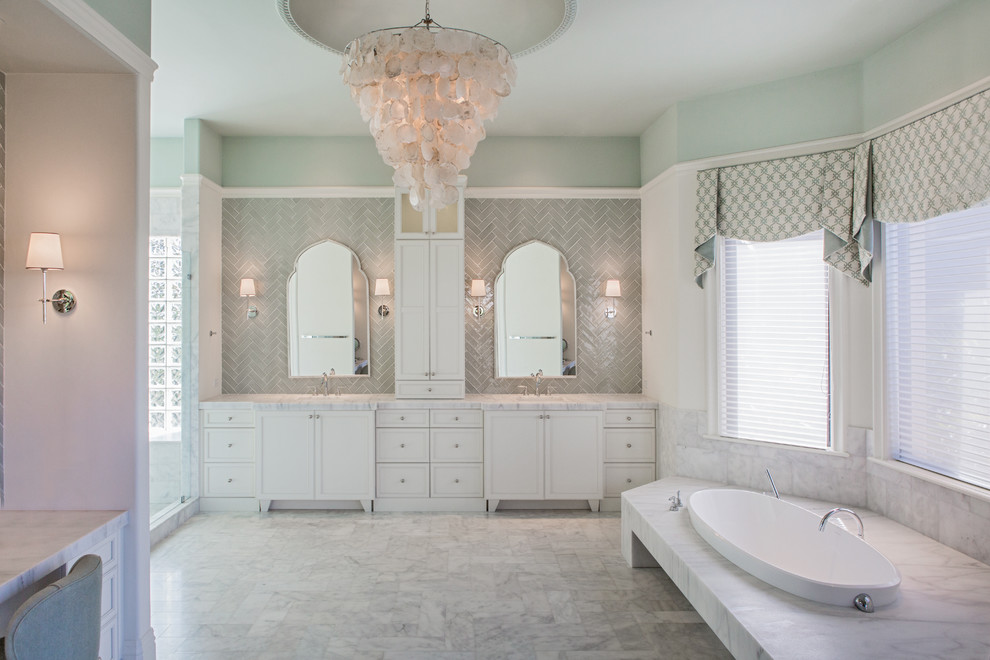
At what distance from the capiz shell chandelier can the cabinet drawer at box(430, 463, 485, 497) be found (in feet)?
9.18

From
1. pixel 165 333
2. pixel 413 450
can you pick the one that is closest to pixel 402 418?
pixel 413 450

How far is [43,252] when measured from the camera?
7.51ft

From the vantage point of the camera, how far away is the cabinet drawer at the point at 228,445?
458cm

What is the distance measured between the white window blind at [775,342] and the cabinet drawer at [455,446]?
186 centimetres

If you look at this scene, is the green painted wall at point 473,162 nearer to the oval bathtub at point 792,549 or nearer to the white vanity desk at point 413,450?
the white vanity desk at point 413,450

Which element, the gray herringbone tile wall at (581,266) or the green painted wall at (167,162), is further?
the gray herringbone tile wall at (581,266)

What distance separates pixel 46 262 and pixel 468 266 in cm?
318

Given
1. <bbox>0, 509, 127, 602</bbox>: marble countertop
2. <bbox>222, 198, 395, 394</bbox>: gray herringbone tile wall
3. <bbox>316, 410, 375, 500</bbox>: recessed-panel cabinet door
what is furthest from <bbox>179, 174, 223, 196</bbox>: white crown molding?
<bbox>0, 509, 127, 602</bbox>: marble countertop

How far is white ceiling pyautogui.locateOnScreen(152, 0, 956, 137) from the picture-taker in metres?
2.99

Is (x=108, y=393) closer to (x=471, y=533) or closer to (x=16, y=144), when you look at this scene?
(x=16, y=144)

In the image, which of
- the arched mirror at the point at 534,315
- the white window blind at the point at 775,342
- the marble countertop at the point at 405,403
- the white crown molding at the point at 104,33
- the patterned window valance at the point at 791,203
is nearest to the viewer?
the white crown molding at the point at 104,33

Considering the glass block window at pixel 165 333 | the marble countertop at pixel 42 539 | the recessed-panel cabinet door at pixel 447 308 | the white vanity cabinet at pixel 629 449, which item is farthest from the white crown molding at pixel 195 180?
the white vanity cabinet at pixel 629 449

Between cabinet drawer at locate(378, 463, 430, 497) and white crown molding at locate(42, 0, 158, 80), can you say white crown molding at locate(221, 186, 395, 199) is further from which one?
white crown molding at locate(42, 0, 158, 80)

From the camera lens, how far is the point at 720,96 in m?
4.07
